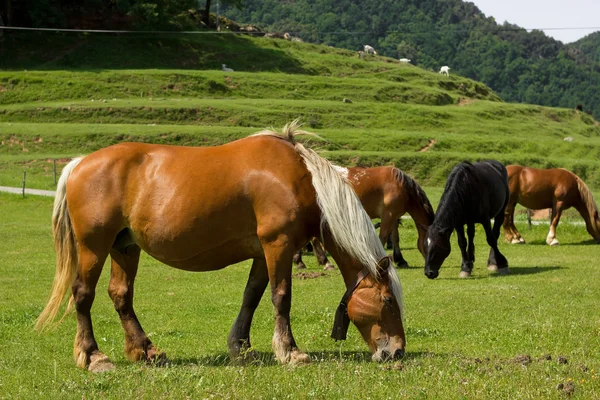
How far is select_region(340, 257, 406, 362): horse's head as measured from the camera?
7762mm

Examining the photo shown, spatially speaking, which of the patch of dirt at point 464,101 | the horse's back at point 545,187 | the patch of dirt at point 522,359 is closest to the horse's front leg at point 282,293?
the patch of dirt at point 522,359

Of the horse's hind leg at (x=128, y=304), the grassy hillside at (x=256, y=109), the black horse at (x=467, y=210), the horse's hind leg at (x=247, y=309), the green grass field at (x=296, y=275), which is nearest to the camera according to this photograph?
the green grass field at (x=296, y=275)

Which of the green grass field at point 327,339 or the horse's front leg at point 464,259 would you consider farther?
the horse's front leg at point 464,259

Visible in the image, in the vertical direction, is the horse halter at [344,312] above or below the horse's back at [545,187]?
above

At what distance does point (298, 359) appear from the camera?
25.3 ft

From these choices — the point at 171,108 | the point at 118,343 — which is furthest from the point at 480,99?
the point at 118,343

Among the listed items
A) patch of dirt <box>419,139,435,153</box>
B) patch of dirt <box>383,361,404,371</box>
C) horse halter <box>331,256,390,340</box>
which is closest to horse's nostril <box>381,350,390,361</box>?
patch of dirt <box>383,361,404,371</box>

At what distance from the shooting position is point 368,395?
641 centimetres

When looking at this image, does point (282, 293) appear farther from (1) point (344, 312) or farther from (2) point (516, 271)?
(2) point (516, 271)

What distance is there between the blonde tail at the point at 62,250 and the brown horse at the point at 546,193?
57.0ft

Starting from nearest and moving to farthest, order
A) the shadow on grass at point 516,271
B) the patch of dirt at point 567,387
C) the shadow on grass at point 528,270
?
the patch of dirt at point 567,387
the shadow on grass at point 516,271
the shadow on grass at point 528,270

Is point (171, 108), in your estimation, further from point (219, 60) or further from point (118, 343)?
point (118, 343)

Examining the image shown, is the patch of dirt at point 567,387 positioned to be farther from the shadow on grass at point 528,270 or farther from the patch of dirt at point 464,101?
the patch of dirt at point 464,101

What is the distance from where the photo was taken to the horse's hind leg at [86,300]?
806 centimetres
